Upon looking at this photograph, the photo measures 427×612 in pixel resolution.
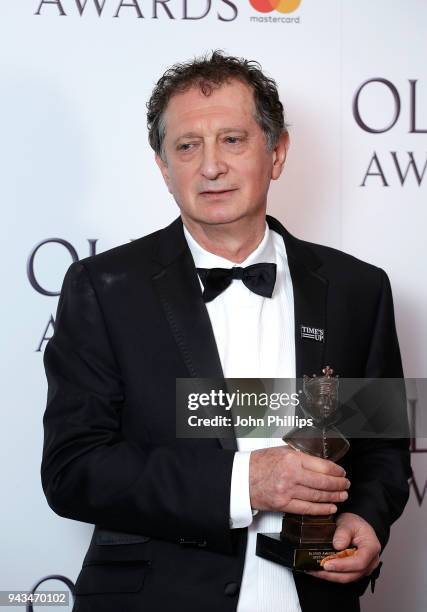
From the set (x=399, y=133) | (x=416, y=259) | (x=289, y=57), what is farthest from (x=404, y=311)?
(x=289, y=57)

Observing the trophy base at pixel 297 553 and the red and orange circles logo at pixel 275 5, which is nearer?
the trophy base at pixel 297 553

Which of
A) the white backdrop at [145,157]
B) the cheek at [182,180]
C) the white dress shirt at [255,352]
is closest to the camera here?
the white dress shirt at [255,352]

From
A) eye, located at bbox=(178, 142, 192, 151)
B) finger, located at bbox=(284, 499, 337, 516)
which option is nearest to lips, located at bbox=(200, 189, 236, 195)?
eye, located at bbox=(178, 142, 192, 151)

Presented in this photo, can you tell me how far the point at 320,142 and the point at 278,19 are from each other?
1.32 feet

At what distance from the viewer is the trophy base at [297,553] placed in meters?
1.83

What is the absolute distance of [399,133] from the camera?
306 centimetres

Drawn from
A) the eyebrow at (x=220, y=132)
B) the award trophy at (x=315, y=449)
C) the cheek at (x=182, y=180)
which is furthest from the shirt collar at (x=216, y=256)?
the award trophy at (x=315, y=449)

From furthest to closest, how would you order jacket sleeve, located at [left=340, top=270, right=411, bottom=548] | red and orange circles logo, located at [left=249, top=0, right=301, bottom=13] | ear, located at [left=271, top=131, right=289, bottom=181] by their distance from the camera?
1. red and orange circles logo, located at [left=249, top=0, right=301, bottom=13]
2. ear, located at [left=271, top=131, right=289, bottom=181]
3. jacket sleeve, located at [left=340, top=270, right=411, bottom=548]

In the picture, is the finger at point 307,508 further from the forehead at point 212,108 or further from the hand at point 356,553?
the forehead at point 212,108

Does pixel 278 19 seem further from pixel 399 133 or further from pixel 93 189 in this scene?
pixel 93 189

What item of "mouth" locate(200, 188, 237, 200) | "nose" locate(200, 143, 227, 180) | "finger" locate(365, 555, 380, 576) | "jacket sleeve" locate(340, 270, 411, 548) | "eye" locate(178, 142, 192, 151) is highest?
"eye" locate(178, 142, 192, 151)

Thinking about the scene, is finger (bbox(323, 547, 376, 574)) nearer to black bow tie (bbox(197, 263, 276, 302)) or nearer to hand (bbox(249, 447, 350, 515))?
hand (bbox(249, 447, 350, 515))

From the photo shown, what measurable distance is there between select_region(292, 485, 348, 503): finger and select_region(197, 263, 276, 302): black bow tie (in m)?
0.52

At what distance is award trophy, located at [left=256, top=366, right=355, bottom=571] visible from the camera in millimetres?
1830
